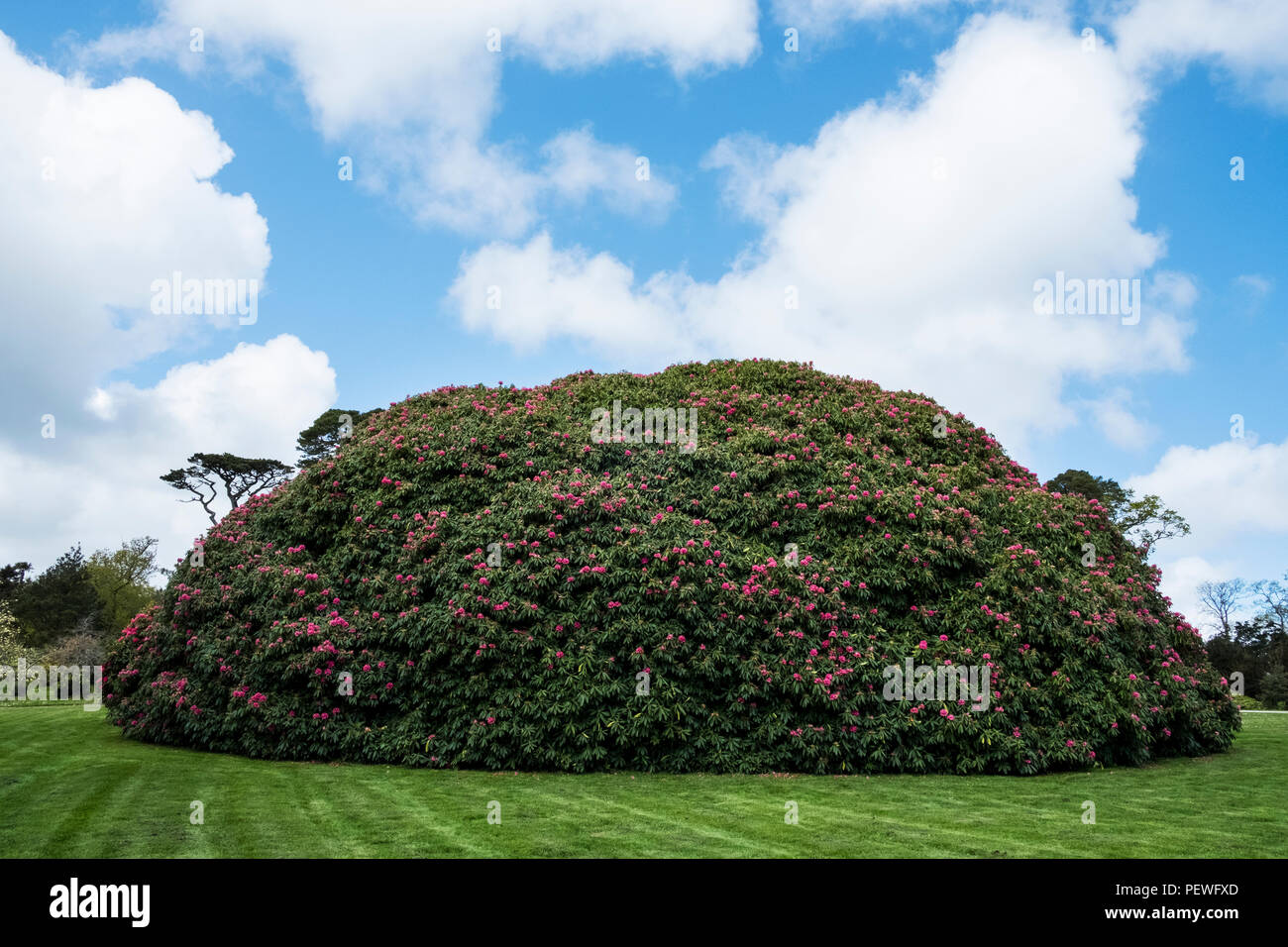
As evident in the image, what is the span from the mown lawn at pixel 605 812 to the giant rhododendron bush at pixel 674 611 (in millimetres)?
674

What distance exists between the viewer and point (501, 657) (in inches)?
485

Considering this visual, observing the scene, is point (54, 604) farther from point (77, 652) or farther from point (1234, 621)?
point (1234, 621)

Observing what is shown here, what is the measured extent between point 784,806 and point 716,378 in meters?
9.56

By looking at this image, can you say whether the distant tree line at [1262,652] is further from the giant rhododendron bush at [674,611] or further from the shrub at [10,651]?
the shrub at [10,651]
